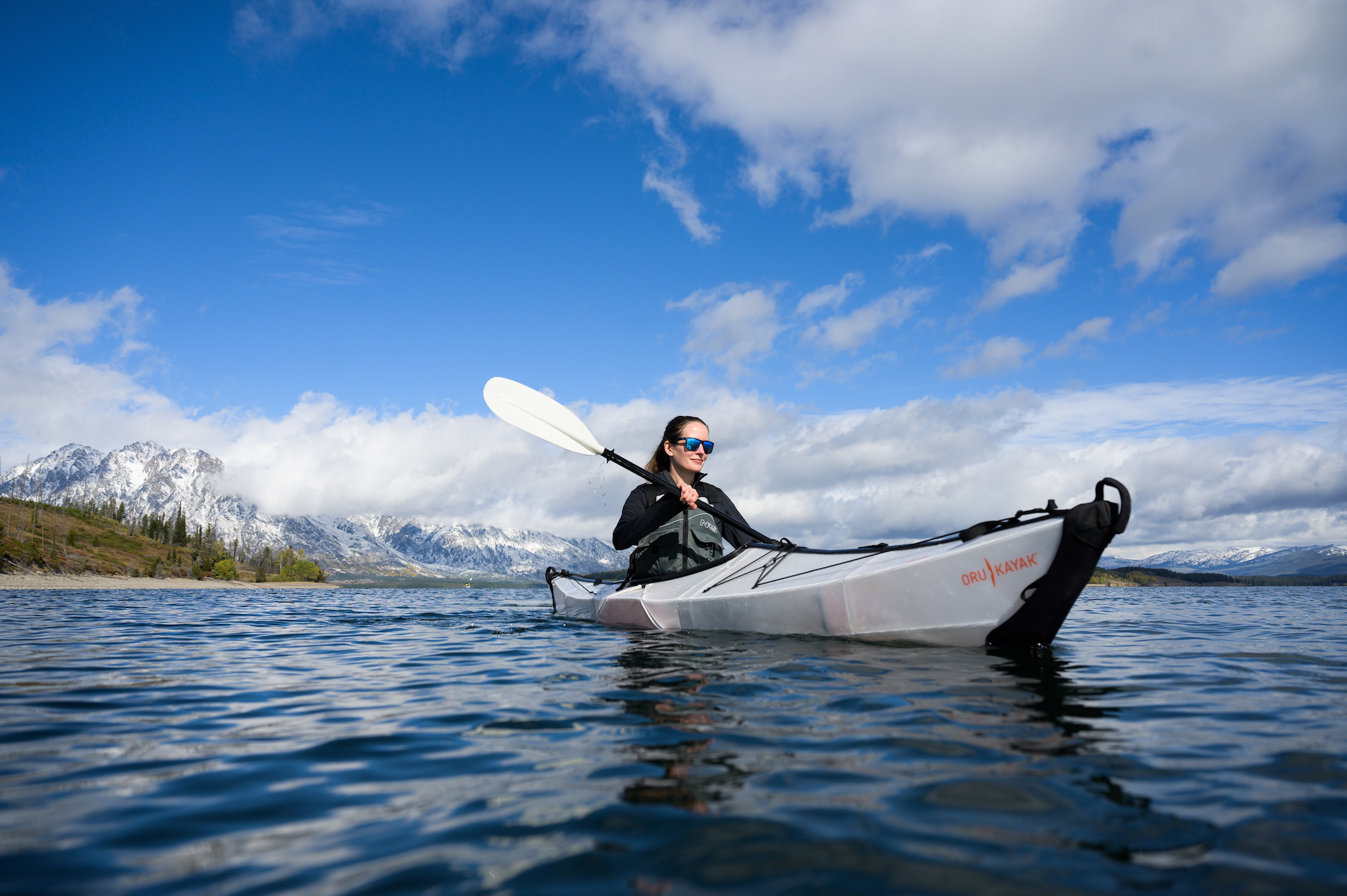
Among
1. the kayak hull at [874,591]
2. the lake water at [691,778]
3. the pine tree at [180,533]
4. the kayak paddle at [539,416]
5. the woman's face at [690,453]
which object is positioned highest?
the pine tree at [180,533]

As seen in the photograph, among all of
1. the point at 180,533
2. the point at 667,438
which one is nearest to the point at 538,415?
the point at 667,438

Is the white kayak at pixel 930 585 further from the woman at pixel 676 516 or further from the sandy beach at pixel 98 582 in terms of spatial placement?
the sandy beach at pixel 98 582

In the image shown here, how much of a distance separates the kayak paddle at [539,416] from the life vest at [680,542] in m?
1.46

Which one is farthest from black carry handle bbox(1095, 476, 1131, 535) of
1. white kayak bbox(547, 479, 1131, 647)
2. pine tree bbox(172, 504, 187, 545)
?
pine tree bbox(172, 504, 187, 545)

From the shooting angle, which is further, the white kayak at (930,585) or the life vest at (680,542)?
the life vest at (680,542)

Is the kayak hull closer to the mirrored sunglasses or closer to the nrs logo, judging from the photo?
the nrs logo

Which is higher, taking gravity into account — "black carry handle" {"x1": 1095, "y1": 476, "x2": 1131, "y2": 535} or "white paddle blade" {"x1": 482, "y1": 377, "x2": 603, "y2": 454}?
"white paddle blade" {"x1": 482, "y1": 377, "x2": 603, "y2": 454}

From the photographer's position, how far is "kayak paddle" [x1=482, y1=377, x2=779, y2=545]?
11.5 m

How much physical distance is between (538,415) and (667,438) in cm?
291

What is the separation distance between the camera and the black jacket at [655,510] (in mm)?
9672


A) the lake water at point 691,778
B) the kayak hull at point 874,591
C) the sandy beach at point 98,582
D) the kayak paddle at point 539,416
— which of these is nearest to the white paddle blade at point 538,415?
the kayak paddle at point 539,416

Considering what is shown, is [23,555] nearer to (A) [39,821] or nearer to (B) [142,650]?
(B) [142,650]

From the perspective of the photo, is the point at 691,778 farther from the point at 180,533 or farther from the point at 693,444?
the point at 180,533

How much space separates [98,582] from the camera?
81125 mm
